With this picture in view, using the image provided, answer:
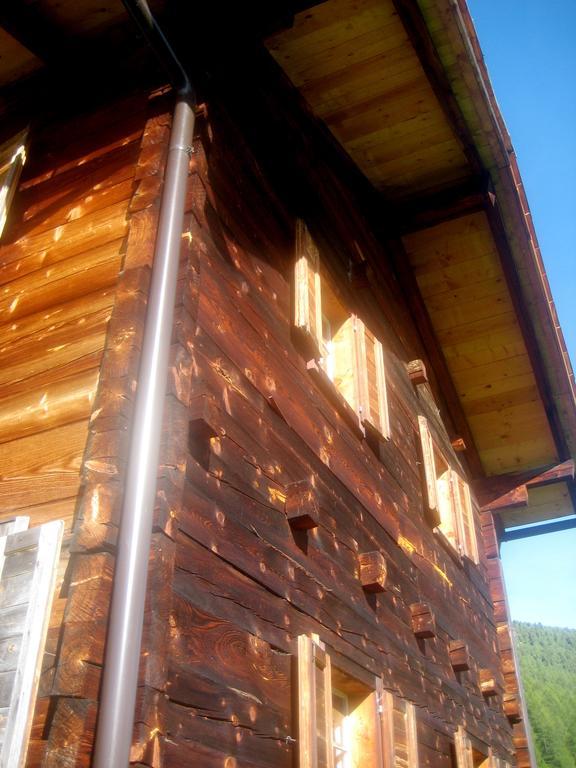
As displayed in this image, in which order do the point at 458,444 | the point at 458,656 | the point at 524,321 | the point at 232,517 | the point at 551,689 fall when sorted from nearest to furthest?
Result: the point at 232,517
the point at 458,656
the point at 524,321
the point at 458,444
the point at 551,689

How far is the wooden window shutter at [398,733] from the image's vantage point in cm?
388

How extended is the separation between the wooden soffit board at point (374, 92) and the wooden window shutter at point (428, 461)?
206cm

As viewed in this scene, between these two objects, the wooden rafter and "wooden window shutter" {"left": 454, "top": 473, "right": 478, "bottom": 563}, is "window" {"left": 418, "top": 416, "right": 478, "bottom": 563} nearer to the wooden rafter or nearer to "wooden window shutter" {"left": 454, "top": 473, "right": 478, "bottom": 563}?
"wooden window shutter" {"left": 454, "top": 473, "right": 478, "bottom": 563}

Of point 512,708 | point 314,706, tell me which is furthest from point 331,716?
point 512,708

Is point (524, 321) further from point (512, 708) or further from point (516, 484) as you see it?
point (512, 708)

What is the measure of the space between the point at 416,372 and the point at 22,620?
5024mm

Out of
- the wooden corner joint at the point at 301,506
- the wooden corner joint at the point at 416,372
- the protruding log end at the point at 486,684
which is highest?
the wooden corner joint at the point at 416,372

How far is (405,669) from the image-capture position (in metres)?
4.64

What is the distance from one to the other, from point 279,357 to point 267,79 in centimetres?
210

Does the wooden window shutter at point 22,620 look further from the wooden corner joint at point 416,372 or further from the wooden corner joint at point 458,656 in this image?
the wooden corner joint at point 416,372

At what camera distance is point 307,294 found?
4.43 m

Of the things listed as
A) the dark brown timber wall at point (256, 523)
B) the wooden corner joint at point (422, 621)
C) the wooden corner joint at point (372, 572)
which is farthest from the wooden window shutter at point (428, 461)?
the wooden corner joint at point (372, 572)

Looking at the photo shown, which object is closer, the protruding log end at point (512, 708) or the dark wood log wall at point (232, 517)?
the dark wood log wall at point (232, 517)

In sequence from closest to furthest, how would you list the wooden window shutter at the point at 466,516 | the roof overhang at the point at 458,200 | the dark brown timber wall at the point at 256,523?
the dark brown timber wall at the point at 256,523 → the roof overhang at the point at 458,200 → the wooden window shutter at the point at 466,516
